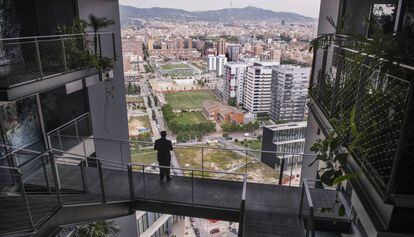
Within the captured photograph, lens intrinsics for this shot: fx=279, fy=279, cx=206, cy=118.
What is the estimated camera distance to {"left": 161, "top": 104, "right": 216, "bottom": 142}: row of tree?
34.0ft

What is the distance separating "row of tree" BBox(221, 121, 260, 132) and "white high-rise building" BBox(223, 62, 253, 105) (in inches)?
36.3

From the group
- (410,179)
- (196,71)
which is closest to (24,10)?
(196,71)

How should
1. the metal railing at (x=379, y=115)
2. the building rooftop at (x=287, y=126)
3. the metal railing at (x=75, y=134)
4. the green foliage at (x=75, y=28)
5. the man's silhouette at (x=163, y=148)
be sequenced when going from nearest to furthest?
the metal railing at (x=379, y=115) < the green foliage at (x=75, y=28) < the man's silhouette at (x=163, y=148) < the metal railing at (x=75, y=134) < the building rooftop at (x=287, y=126)

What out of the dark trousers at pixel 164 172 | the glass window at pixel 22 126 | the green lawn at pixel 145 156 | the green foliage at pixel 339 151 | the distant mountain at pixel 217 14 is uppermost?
the distant mountain at pixel 217 14

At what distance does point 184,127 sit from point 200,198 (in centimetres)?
481

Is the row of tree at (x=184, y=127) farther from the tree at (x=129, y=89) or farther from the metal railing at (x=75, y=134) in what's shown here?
the metal railing at (x=75, y=134)

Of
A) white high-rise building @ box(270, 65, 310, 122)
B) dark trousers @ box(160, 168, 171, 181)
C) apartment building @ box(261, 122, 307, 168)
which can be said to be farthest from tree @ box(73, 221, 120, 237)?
white high-rise building @ box(270, 65, 310, 122)

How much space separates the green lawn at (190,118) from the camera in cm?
1148

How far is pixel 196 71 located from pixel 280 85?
4.06 meters

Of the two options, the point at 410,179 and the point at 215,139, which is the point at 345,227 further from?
the point at 215,139

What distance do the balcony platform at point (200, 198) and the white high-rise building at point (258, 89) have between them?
13.4 ft

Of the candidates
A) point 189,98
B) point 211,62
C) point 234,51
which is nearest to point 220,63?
point 211,62

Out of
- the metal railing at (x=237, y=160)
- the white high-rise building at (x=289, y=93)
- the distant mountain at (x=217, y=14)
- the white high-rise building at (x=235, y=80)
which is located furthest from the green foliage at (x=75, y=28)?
the white high-rise building at (x=289, y=93)

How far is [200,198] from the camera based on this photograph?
664cm
